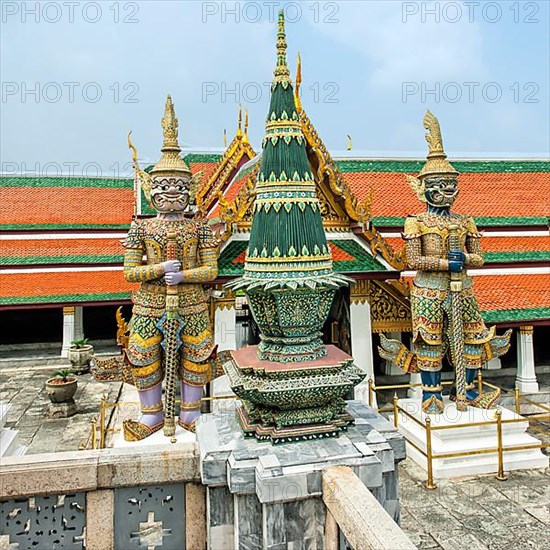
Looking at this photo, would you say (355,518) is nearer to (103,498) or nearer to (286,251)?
(103,498)

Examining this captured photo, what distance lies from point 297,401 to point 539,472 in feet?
20.2

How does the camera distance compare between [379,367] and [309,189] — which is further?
[379,367]

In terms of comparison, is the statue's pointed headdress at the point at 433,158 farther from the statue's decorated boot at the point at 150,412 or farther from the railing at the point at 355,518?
the railing at the point at 355,518

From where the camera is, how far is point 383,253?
34.7ft

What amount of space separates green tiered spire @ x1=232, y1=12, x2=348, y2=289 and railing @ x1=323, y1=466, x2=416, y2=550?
1.59 meters

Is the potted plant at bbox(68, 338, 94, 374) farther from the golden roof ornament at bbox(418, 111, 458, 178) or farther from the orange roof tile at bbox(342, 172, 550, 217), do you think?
the golden roof ornament at bbox(418, 111, 458, 178)

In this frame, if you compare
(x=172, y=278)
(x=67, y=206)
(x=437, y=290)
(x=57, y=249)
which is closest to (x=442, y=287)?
(x=437, y=290)

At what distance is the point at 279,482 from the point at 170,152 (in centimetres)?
598

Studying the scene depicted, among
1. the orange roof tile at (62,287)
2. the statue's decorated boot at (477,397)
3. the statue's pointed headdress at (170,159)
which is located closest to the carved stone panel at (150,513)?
the statue's pointed headdress at (170,159)

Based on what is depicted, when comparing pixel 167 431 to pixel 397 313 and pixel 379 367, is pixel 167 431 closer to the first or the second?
pixel 397 313

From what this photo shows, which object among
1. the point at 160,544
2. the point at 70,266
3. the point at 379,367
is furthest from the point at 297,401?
the point at 70,266

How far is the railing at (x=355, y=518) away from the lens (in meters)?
2.87

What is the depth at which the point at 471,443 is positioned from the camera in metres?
8.24

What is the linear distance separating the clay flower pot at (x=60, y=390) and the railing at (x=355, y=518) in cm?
986
